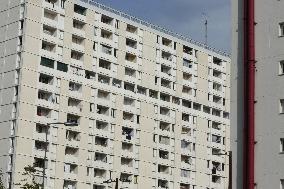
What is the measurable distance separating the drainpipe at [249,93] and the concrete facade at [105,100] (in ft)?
141

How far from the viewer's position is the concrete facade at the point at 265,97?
1668 inches

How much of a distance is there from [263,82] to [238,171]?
5.79 m

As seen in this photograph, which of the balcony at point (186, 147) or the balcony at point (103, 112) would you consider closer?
the balcony at point (103, 112)

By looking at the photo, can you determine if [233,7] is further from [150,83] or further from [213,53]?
[213,53]

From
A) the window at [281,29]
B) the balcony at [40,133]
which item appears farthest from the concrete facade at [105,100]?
the window at [281,29]

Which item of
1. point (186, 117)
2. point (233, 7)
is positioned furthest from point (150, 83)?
point (233, 7)

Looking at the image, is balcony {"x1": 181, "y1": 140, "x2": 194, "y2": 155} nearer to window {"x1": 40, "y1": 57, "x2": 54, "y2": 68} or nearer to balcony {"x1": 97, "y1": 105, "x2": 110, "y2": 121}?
balcony {"x1": 97, "y1": 105, "x2": 110, "y2": 121}

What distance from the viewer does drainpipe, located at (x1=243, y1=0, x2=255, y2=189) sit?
42.8 m

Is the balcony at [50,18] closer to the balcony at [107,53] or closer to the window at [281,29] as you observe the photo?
the balcony at [107,53]

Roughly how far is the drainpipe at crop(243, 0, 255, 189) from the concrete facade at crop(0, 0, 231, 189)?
42.9m

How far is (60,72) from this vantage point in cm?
9644

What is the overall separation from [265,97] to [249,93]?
41.9 inches

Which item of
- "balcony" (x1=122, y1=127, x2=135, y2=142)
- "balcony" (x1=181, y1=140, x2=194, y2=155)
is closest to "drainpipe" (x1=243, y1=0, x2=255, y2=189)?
"balcony" (x1=122, y1=127, x2=135, y2=142)

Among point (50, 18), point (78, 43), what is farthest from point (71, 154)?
point (50, 18)
